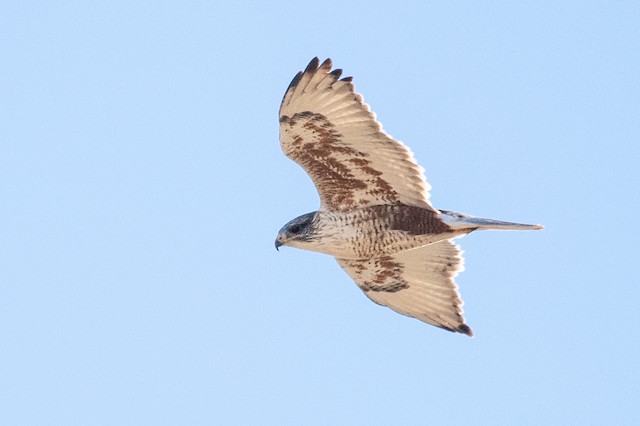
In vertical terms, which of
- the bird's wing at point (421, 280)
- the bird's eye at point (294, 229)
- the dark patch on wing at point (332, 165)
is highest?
the dark patch on wing at point (332, 165)

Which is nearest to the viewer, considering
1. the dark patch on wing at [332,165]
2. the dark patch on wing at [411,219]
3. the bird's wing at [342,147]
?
the bird's wing at [342,147]

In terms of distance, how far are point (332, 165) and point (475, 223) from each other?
1.40m

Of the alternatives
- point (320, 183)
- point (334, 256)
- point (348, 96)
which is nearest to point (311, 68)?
point (348, 96)

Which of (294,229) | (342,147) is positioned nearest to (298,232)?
(294,229)

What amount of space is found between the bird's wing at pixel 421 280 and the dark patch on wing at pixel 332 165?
1068 millimetres

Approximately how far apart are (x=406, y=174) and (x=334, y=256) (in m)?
1.22

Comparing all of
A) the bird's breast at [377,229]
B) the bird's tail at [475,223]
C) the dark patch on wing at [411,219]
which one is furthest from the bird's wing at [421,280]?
the bird's tail at [475,223]

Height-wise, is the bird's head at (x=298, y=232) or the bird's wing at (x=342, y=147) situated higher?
the bird's wing at (x=342, y=147)

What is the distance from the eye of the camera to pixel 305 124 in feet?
35.9

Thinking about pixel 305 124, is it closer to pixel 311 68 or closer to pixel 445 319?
pixel 311 68

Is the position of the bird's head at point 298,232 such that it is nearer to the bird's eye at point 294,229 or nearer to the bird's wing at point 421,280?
the bird's eye at point 294,229

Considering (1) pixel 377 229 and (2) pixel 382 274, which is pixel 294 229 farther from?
(2) pixel 382 274

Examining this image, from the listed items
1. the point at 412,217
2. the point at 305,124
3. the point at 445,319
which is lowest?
the point at 445,319

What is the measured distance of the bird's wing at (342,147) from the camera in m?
10.7
